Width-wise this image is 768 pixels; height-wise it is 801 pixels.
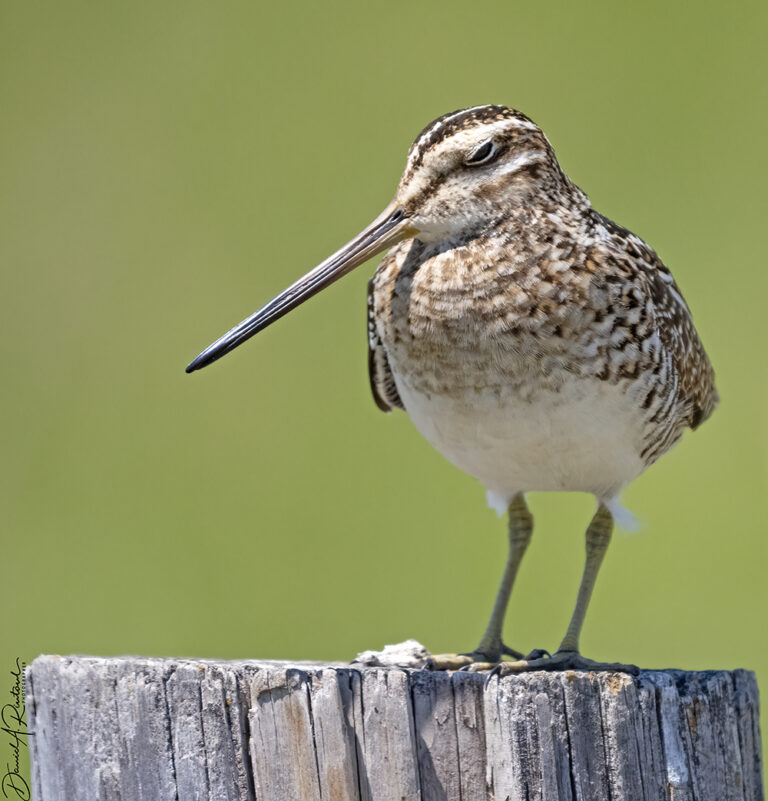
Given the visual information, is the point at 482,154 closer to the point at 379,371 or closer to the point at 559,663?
the point at 379,371

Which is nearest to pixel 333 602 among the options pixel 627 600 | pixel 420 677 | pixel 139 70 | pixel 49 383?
pixel 627 600

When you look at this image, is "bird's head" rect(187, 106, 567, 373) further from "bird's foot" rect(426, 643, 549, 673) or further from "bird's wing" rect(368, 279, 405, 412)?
"bird's foot" rect(426, 643, 549, 673)

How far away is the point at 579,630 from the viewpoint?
5.45 metres

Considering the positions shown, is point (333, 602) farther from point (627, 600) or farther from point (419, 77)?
point (419, 77)

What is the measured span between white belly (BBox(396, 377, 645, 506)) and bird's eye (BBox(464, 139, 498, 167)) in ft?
2.88

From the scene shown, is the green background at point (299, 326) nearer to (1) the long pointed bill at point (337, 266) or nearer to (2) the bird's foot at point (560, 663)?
(2) the bird's foot at point (560, 663)

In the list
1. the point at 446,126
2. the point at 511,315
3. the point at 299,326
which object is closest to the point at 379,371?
the point at 511,315

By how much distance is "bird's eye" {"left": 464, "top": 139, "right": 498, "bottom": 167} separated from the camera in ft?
16.5

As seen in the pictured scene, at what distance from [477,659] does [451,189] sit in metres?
Result: 1.96

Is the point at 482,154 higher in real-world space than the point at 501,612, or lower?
higher

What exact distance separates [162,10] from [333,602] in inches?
266

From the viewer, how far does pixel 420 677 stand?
3.73 meters

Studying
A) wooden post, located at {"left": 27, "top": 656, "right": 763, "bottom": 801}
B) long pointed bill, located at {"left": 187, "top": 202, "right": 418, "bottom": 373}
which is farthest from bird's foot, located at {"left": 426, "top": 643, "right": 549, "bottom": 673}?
long pointed bill, located at {"left": 187, "top": 202, "right": 418, "bottom": 373}

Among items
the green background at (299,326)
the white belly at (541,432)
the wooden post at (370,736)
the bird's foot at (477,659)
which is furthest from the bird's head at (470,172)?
the green background at (299,326)
